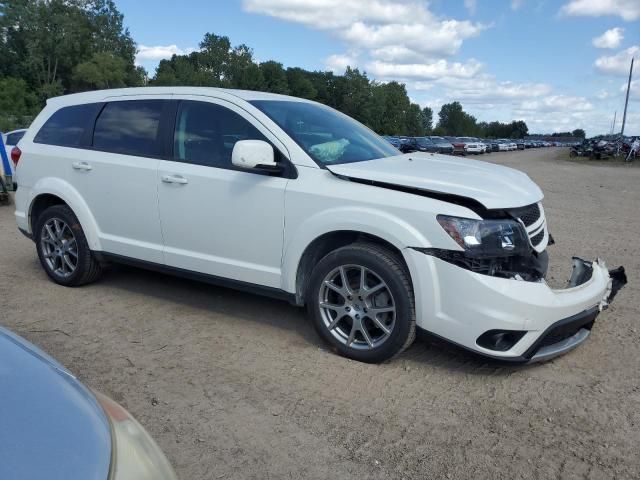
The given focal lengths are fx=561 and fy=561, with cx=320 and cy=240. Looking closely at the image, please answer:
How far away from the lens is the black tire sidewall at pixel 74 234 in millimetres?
5199

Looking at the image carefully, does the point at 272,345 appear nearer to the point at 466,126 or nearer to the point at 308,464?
the point at 308,464

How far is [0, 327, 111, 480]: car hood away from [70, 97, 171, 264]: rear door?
2780 mm

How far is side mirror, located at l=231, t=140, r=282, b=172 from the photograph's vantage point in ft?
12.7

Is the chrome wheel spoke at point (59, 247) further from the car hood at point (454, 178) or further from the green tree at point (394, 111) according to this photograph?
the green tree at point (394, 111)

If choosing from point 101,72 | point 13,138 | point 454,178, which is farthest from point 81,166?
point 101,72

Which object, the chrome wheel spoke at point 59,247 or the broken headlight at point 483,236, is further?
the chrome wheel spoke at point 59,247

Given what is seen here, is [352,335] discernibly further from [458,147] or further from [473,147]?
[473,147]

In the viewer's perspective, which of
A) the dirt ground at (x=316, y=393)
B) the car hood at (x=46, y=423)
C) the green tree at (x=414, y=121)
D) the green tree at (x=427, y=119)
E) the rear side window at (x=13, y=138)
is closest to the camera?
the car hood at (x=46, y=423)

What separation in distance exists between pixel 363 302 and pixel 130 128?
8.74ft

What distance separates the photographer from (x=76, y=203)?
203 inches

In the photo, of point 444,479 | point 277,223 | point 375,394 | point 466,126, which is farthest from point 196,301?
point 466,126

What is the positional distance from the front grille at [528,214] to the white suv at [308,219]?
0.02 m

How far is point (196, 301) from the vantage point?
5.11 metres

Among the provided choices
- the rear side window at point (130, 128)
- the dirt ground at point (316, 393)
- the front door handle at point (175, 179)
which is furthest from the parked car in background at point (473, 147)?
the front door handle at point (175, 179)
